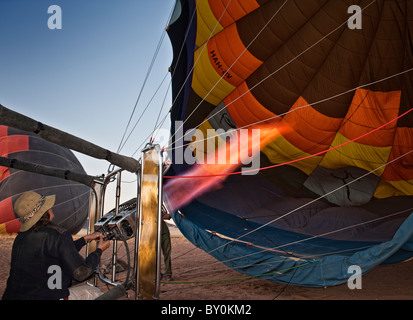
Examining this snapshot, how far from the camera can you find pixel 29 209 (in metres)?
2.07

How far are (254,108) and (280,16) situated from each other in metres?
1.74

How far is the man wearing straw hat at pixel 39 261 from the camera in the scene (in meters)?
2.00

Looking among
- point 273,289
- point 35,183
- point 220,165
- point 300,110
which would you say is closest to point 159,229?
point 273,289

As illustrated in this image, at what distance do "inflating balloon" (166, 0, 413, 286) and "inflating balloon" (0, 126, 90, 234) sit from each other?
6819mm

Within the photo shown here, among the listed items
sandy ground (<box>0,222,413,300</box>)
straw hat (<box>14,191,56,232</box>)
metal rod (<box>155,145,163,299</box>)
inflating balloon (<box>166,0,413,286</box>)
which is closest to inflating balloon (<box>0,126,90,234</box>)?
sandy ground (<box>0,222,413,300</box>)

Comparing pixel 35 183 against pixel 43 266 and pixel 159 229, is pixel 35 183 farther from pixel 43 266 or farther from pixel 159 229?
pixel 43 266

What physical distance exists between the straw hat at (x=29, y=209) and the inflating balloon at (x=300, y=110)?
2984 millimetres

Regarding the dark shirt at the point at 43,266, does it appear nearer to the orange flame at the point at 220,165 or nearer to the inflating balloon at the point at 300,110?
the inflating balloon at the point at 300,110

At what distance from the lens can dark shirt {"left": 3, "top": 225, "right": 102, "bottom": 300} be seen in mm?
1994

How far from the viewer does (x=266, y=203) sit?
704 centimetres

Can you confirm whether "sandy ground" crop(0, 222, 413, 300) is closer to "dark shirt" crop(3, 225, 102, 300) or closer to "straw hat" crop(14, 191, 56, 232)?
"dark shirt" crop(3, 225, 102, 300)

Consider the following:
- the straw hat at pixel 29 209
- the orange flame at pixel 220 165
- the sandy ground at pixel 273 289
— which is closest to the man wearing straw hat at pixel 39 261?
the straw hat at pixel 29 209
